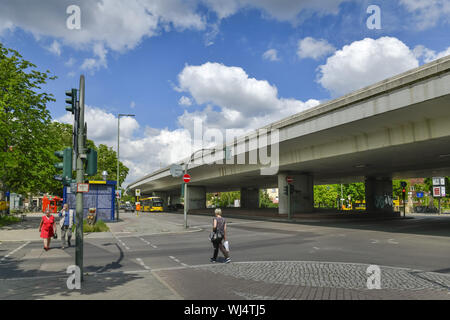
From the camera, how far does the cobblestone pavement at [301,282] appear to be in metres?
6.30

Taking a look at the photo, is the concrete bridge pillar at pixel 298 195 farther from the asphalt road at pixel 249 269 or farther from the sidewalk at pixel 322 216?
the asphalt road at pixel 249 269

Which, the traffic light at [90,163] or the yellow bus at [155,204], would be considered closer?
the traffic light at [90,163]

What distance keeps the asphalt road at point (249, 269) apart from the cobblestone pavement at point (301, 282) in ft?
0.06

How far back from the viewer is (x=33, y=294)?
20.9ft

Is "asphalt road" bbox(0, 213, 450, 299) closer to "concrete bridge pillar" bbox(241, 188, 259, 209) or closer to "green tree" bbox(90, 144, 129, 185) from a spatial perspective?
"concrete bridge pillar" bbox(241, 188, 259, 209)

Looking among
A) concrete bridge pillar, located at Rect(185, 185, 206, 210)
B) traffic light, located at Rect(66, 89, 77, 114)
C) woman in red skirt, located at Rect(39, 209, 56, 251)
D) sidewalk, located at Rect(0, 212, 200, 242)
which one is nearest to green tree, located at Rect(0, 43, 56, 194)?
sidewalk, located at Rect(0, 212, 200, 242)

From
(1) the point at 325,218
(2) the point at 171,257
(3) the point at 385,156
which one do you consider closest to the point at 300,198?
(1) the point at 325,218

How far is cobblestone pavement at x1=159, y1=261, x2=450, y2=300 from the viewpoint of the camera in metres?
6.30

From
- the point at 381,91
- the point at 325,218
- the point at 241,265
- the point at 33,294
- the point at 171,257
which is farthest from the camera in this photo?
the point at 325,218

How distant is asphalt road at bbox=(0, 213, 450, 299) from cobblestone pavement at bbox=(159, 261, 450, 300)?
0.06ft

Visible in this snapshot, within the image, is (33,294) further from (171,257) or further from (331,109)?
(331,109)

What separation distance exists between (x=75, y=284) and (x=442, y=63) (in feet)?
46.9

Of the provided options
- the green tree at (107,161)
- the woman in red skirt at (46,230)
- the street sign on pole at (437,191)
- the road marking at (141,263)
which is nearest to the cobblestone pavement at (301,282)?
the road marking at (141,263)
